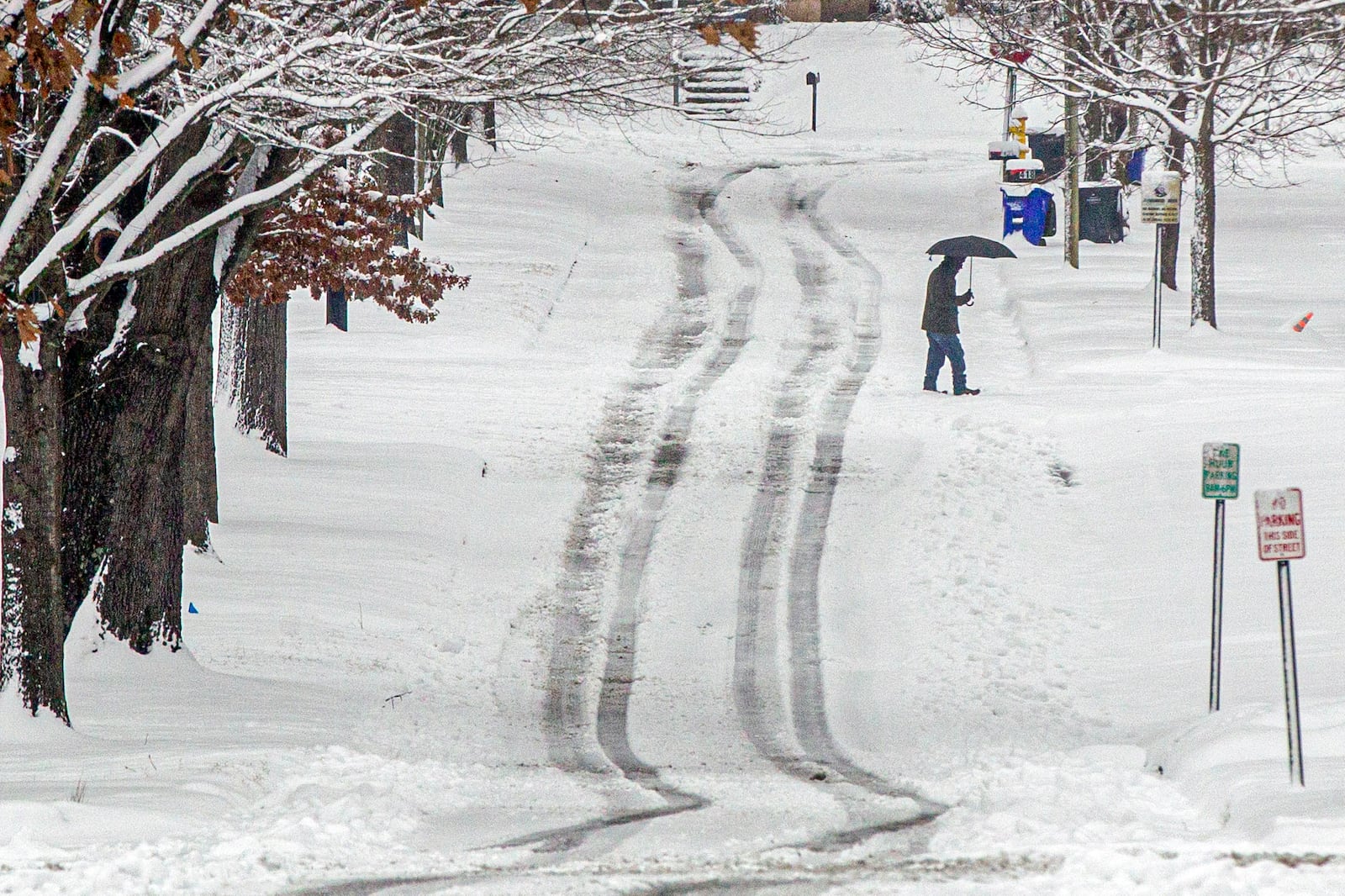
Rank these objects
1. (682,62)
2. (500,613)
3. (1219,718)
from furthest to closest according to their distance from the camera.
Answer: (500,613) → (682,62) → (1219,718)

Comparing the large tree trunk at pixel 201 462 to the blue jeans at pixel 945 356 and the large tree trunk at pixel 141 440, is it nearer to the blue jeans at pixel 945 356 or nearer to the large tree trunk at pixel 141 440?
the large tree trunk at pixel 141 440

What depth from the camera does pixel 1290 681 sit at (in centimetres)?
824

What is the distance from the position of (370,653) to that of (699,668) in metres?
2.29

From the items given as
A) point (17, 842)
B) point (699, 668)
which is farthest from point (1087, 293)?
point (17, 842)

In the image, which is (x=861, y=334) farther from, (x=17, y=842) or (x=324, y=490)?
(x=17, y=842)

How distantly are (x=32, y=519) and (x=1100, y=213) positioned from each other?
22385mm

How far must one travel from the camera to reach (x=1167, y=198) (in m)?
19.2

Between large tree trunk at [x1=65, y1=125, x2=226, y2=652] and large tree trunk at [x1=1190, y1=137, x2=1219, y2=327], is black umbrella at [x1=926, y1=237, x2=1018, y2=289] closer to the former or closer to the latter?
large tree trunk at [x1=1190, y1=137, x2=1219, y2=327]

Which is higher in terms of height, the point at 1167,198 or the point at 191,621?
the point at 1167,198

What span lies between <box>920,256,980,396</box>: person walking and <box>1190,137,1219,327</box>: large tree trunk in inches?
185

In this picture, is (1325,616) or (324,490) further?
(324,490)

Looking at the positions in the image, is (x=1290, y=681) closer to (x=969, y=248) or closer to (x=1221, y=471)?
(x=1221, y=471)

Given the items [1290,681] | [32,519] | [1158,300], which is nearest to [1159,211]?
[1158,300]

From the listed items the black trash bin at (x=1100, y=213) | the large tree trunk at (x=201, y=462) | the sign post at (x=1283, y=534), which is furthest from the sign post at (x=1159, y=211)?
the sign post at (x=1283, y=534)
